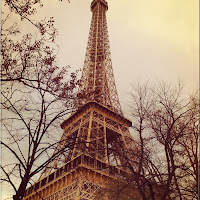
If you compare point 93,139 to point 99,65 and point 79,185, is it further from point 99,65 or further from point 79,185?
point 99,65

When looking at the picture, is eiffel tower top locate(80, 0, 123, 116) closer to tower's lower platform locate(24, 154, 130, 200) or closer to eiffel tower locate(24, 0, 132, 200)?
eiffel tower locate(24, 0, 132, 200)

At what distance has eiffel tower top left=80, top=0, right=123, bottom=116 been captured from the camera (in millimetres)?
29984

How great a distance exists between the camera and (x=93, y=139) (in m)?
18.7

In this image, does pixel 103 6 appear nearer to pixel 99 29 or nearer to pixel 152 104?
pixel 99 29

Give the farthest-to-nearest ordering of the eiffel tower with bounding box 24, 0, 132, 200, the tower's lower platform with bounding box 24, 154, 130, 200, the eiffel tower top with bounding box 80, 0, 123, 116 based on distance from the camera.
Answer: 1. the eiffel tower top with bounding box 80, 0, 123, 116
2. the tower's lower platform with bounding box 24, 154, 130, 200
3. the eiffel tower with bounding box 24, 0, 132, 200

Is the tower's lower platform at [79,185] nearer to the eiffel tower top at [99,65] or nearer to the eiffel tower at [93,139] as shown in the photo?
the eiffel tower at [93,139]

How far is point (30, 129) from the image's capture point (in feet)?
21.1

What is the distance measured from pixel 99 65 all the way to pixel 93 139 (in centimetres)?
2013

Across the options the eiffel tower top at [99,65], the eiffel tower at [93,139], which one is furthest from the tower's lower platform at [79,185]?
the eiffel tower top at [99,65]

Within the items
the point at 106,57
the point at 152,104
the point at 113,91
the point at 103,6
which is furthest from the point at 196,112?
the point at 103,6

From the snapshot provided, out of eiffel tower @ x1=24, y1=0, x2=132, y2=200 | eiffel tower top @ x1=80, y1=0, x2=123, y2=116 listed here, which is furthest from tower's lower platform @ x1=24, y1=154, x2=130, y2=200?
eiffel tower top @ x1=80, y1=0, x2=123, y2=116

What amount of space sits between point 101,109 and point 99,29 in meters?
21.1

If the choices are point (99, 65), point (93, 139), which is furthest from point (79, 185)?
point (99, 65)

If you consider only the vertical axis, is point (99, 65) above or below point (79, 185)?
above
